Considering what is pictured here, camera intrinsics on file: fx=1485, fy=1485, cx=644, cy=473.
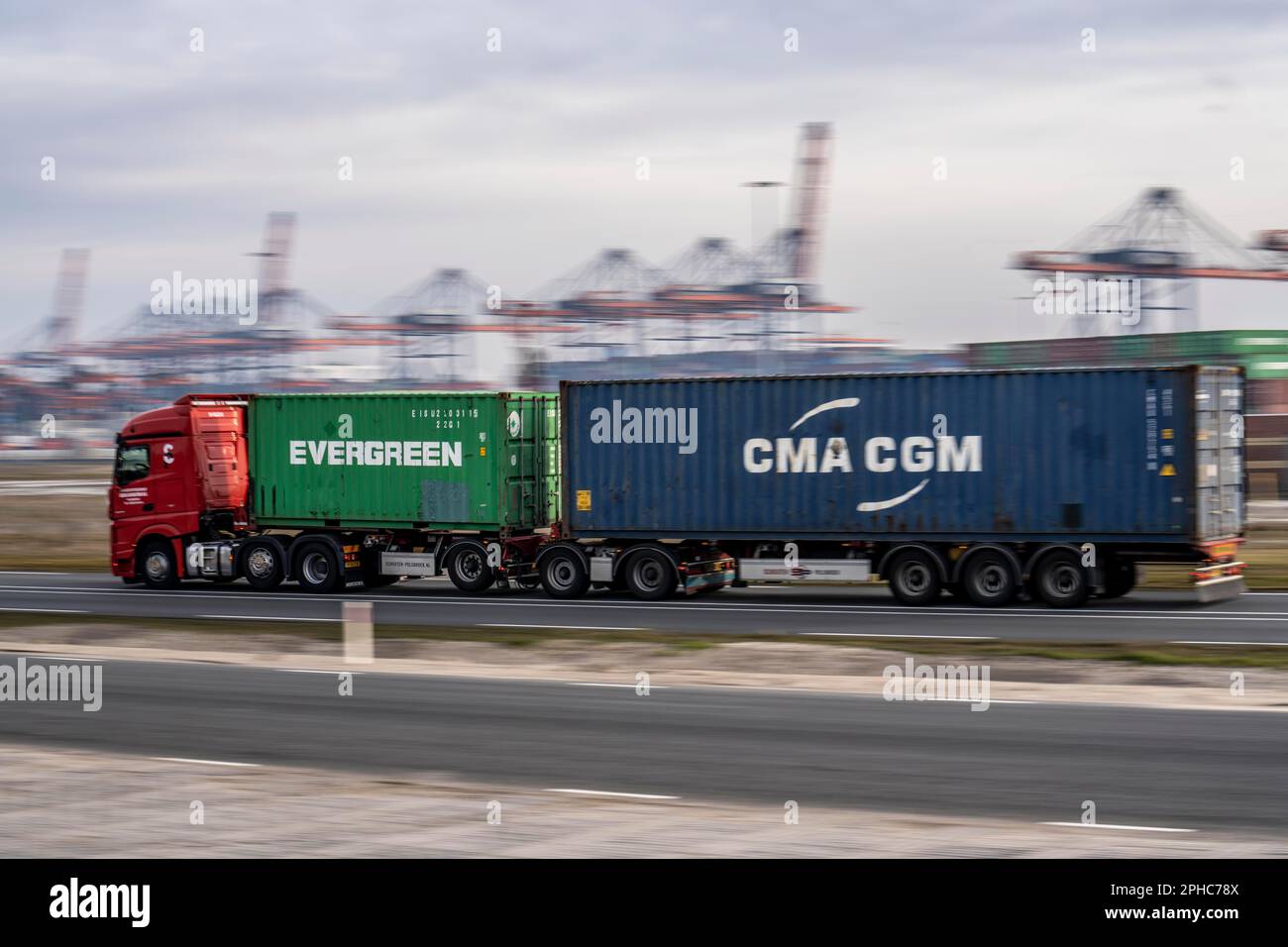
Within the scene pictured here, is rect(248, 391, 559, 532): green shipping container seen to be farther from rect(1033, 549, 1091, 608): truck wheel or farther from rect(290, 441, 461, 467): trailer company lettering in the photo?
rect(1033, 549, 1091, 608): truck wheel

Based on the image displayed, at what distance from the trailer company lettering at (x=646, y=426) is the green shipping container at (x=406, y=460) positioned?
1.75 meters

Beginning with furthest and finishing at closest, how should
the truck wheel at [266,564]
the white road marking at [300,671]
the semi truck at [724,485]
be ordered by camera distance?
the truck wheel at [266,564], the semi truck at [724,485], the white road marking at [300,671]

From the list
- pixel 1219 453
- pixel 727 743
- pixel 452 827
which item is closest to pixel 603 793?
pixel 452 827

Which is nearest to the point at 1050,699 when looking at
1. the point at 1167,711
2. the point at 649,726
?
the point at 1167,711

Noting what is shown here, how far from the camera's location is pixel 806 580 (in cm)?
2605

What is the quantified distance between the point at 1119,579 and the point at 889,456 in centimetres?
441

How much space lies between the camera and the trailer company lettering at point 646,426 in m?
26.9

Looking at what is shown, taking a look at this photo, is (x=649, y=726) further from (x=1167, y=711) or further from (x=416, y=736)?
(x=1167, y=711)

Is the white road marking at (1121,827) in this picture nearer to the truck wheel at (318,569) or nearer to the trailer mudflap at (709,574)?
the trailer mudflap at (709,574)

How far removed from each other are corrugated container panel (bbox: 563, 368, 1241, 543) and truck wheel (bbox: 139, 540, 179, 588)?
8998 millimetres

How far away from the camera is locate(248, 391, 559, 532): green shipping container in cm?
2808

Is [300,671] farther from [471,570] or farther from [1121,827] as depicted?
[1121,827]

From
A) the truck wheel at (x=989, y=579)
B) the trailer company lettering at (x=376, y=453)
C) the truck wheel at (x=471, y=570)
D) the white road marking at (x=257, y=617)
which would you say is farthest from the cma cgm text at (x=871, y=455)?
the white road marking at (x=257, y=617)

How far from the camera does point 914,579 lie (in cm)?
2547
